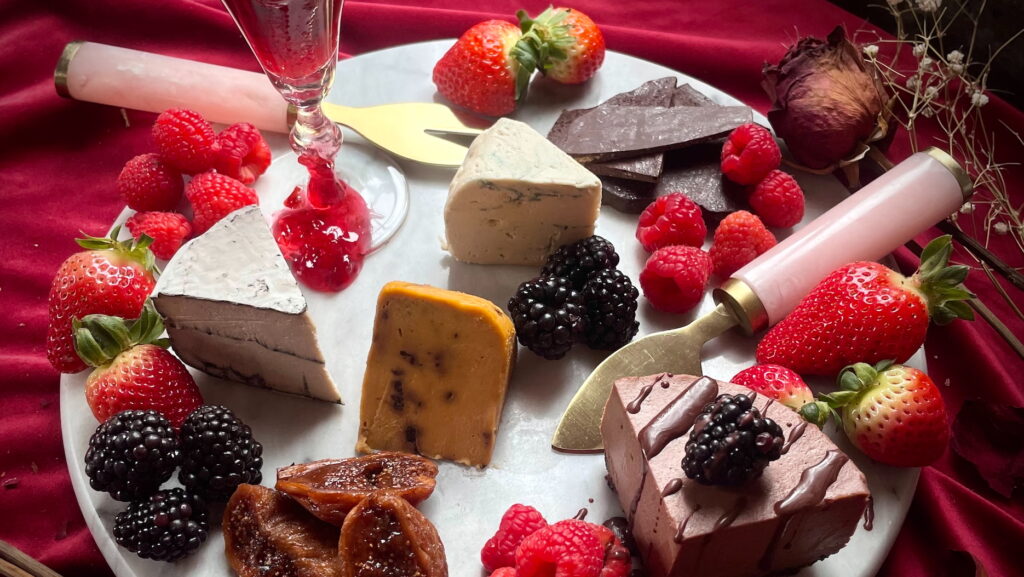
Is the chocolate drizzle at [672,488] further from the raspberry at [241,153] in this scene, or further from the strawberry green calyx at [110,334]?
the raspberry at [241,153]

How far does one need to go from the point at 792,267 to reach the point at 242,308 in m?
1.18

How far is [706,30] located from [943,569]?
179cm

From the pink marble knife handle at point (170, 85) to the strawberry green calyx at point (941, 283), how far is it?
5.30 feet

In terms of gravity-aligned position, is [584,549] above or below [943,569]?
above

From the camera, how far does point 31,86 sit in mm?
2639

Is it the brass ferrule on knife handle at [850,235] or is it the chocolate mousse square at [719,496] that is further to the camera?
the brass ferrule on knife handle at [850,235]

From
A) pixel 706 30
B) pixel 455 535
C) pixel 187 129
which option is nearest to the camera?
pixel 455 535

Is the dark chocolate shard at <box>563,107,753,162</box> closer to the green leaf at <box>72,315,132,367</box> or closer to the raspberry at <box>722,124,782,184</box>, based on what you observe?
the raspberry at <box>722,124,782,184</box>

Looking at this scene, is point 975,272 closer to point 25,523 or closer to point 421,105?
point 421,105

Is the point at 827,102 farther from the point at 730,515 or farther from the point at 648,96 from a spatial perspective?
the point at 730,515

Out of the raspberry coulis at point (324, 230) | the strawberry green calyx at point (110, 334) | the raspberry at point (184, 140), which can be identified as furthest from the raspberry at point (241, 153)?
the strawberry green calyx at point (110, 334)

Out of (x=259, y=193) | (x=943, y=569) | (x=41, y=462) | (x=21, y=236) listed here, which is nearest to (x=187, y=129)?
(x=259, y=193)

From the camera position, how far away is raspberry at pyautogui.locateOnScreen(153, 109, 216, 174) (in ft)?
6.97

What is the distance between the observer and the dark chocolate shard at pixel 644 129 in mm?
2174
